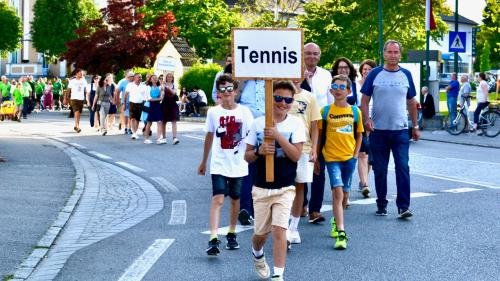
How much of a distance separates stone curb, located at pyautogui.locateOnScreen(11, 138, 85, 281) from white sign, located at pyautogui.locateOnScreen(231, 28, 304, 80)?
215cm

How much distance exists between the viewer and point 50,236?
8.63 meters

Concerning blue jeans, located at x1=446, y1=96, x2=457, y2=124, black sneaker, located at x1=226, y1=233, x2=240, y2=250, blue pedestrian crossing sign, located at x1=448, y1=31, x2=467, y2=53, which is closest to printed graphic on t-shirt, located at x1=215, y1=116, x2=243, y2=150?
black sneaker, located at x1=226, y1=233, x2=240, y2=250

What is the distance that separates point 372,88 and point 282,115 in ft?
11.4

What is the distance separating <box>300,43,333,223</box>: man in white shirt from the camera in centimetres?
943

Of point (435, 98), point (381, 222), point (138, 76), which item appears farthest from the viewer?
point (435, 98)

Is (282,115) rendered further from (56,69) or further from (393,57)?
(56,69)

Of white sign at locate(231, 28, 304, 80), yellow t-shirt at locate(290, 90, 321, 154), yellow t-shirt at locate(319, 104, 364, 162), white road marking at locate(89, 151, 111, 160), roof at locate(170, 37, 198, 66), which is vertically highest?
roof at locate(170, 37, 198, 66)

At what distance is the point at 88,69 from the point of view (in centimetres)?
4884

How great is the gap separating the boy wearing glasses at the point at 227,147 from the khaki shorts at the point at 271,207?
1.19m

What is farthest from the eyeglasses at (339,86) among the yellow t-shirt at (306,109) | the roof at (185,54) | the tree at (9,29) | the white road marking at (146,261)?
the tree at (9,29)

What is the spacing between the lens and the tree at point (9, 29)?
7388 centimetres

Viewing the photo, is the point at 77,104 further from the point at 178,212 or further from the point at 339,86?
the point at 339,86

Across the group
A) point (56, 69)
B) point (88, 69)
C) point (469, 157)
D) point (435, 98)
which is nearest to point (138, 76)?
point (469, 157)

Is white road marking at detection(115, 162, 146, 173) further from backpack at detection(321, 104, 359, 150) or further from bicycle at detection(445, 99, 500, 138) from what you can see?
bicycle at detection(445, 99, 500, 138)
